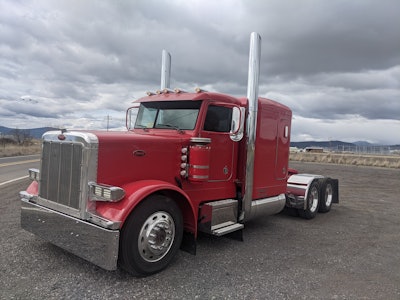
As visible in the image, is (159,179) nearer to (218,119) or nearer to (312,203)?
(218,119)

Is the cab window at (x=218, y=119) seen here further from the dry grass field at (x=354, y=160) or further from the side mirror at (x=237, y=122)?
the dry grass field at (x=354, y=160)

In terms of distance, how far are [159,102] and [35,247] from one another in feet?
9.67

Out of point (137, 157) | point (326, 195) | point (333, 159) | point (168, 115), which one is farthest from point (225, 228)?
point (333, 159)

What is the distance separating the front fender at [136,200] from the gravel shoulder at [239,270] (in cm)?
78

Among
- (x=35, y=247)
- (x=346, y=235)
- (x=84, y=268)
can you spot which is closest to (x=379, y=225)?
(x=346, y=235)

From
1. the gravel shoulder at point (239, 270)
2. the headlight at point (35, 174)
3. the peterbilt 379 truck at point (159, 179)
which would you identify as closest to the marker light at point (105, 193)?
the peterbilt 379 truck at point (159, 179)

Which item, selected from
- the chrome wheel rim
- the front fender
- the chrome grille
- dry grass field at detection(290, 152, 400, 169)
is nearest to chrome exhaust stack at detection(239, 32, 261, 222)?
the front fender

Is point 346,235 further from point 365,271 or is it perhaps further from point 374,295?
point 374,295

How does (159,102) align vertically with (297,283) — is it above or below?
above

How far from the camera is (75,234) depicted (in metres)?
4.20

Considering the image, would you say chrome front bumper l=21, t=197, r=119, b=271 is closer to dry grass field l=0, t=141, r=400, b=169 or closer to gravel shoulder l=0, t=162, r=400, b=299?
gravel shoulder l=0, t=162, r=400, b=299

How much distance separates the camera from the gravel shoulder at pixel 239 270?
3.88 m

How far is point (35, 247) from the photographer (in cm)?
509

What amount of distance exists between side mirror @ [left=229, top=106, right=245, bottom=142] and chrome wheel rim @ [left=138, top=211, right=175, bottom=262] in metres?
1.91
